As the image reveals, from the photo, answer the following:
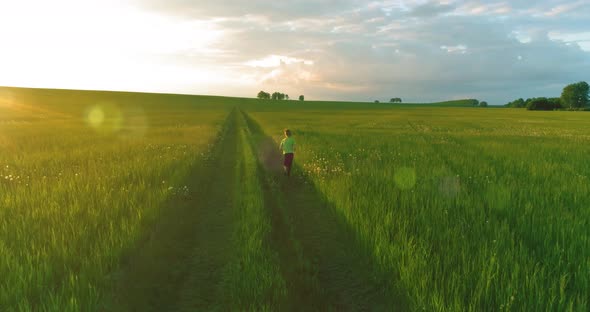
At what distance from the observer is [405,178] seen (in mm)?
9023

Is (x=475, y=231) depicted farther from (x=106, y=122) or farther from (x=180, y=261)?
(x=106, y=122)

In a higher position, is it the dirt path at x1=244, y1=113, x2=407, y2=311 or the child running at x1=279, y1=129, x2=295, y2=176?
the child running at x1=279, y1=129, x2=295, y2=176

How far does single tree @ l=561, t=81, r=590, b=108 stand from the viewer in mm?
116188

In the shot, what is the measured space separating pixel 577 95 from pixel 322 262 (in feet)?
538

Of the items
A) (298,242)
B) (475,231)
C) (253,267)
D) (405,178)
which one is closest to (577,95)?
(405,178)

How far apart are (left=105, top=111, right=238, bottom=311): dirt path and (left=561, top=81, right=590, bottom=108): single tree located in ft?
535

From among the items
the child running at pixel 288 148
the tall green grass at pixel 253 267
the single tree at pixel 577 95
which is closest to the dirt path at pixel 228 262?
the tall green grass at pixel 253 267

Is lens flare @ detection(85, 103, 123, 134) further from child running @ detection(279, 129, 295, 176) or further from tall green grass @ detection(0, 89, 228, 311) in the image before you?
child running @ detection(279, 129, 295, 176)

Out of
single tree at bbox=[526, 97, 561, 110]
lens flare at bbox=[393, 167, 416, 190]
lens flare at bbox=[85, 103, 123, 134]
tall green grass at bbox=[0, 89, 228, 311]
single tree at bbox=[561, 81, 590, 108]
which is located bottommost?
tall green grass at bbox=[0, 89, 228, 311]

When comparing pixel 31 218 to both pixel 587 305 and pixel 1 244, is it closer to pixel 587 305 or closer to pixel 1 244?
pixel 1 244

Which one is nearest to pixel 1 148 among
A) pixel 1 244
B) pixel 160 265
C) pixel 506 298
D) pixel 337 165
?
pixel 1 244

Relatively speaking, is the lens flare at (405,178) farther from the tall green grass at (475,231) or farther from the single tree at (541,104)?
the single tree at (541,104)

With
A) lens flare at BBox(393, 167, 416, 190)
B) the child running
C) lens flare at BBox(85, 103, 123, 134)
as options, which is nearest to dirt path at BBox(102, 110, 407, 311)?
lens flare at BBox(393, 167, 416, 190)

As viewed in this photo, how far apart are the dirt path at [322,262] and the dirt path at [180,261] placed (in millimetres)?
1122
